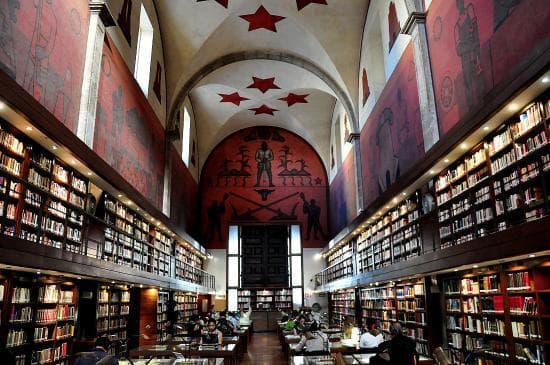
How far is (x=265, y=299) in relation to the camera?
78.1 ft

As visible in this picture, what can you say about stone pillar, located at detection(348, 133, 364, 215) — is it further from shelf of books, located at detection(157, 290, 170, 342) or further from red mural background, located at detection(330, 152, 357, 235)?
shelf of books, located at detection(157, 290, 170, 342)

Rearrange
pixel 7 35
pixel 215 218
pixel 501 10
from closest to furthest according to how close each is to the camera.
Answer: pixel 7 35 → pixel 501 10 → pixel 215 218

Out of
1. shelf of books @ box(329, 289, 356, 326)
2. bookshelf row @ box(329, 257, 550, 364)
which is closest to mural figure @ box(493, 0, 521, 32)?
bookshelf row @ box(329, 257, 550, 364)

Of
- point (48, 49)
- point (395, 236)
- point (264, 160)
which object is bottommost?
point (395, 236)

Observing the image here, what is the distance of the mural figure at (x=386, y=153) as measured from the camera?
12.7 metres

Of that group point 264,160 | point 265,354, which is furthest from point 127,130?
point 264,160

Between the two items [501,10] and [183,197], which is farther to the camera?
A: [183,197]

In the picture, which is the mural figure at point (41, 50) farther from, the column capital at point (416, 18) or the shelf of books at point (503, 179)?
the column capital at point (416, 18)

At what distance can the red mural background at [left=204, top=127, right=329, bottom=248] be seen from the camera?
24797 mm

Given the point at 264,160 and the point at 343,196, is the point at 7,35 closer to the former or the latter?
the point at 343,196

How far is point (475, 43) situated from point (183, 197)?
15.2 meters

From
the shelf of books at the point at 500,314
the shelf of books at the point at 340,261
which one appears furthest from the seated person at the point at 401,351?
the shelf of books at the point at 340,261

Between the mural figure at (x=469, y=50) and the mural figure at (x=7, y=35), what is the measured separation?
7.45 m

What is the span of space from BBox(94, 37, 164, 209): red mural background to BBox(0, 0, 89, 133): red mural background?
1148 millimetres
